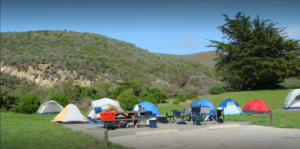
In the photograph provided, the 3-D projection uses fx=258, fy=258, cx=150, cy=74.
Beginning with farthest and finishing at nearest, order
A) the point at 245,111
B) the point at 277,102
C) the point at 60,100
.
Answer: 1. the point at 277,102
2. the point at 60,100
3. the point at 245,111

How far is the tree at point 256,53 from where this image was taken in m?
29.9

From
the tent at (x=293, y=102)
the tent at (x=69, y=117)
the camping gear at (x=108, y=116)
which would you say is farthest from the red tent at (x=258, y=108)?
the tent at (x=69, y=117)

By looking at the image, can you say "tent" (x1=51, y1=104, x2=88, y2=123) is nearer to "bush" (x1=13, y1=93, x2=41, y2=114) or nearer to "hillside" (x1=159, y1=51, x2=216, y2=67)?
"bush" (x1=13, y1=93, x2=41, y2=114)

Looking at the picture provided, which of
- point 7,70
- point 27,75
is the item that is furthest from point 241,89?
point 7,70

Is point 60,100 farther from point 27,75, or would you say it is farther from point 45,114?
point 27,75

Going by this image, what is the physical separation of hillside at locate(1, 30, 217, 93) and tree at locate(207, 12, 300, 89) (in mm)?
5475

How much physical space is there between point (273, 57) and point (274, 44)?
1.58 m

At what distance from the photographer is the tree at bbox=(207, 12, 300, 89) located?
29.9m

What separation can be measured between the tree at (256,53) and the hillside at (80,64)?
5.47m

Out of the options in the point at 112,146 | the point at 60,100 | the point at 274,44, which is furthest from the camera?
the point at 274,44

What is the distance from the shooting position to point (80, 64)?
37.1 metres

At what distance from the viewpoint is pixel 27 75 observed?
31.4 meters

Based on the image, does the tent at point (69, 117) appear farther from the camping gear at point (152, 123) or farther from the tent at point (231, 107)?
the tent at point (231, 107)

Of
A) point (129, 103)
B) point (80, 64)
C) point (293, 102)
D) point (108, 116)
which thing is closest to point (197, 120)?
point (108, 116)
